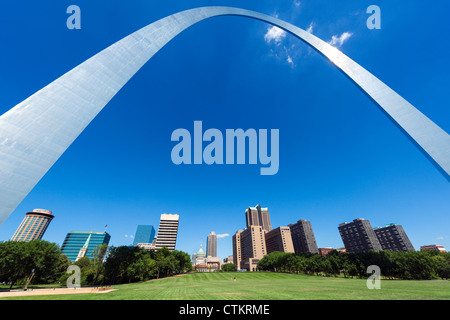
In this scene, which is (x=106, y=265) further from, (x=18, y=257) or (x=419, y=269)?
(x=419, y=269)

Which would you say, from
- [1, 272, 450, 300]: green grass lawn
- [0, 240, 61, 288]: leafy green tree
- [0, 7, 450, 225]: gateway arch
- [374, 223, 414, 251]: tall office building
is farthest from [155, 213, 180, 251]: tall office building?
[374, 223, 414, 251]: tall office building

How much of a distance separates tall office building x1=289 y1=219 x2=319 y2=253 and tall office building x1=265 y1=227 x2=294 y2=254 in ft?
25.4

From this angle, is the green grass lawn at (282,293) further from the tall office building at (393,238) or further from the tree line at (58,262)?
the tall office building at (393,238)

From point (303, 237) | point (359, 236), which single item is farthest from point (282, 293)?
point (359, 236)

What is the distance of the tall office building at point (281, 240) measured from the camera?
12098 centimetres

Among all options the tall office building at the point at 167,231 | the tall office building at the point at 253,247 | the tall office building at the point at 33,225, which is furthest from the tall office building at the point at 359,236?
the tall office building at the point at 33,225

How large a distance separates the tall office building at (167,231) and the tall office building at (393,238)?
13983 centimetres

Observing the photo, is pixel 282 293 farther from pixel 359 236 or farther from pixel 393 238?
pixel 393 238

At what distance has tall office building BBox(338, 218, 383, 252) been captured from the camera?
104162 mm

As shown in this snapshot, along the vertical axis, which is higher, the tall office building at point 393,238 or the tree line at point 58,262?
the tall office building at point 393,238

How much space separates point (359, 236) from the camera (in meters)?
110

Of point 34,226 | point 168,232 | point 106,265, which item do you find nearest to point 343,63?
point 106,265
